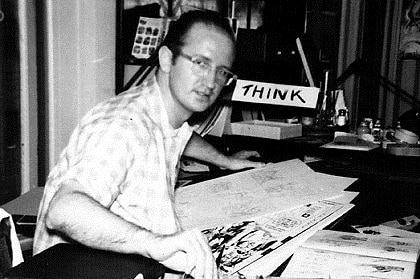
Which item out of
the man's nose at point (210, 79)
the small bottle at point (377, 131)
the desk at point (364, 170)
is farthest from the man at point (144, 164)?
the small bottle at point (377, 131)

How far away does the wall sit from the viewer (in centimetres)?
179

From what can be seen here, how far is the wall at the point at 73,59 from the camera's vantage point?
1787 mm

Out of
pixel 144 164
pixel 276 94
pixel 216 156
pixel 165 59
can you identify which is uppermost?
pixel 165 59

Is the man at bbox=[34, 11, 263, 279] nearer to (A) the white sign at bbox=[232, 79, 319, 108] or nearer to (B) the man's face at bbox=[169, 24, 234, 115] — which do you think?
(B) the man's face at bbox=[169, 24, 234, 115]

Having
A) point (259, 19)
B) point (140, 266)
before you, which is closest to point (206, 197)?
point (140, 266)

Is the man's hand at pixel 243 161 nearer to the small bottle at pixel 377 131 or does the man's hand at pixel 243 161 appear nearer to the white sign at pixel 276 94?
the white sign at pixel 276 94

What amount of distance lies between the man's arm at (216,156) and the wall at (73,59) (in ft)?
1.45

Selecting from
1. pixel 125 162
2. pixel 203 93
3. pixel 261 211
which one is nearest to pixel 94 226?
pixel 125 162

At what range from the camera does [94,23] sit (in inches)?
72.9

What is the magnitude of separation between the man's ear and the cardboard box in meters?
0.78

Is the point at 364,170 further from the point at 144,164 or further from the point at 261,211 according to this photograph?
the point at 144,164

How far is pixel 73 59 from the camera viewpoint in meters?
1.83

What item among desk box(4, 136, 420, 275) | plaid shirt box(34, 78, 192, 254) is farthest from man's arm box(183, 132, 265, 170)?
plaid shirt box(34, 78, 192, 254)

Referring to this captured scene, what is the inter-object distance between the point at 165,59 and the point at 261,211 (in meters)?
0.44
